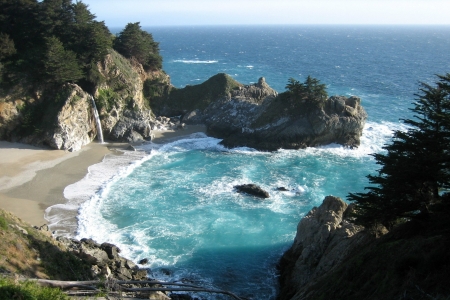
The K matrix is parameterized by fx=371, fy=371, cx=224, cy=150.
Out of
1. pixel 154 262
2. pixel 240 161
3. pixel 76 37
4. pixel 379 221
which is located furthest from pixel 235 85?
pixel 379 221

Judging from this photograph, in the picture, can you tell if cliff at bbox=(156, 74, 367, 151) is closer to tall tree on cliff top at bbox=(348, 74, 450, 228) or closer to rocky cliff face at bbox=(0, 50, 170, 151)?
rocky cliff face at bbox=(0, 50, 170, 151)

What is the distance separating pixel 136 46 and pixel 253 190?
32300 mm

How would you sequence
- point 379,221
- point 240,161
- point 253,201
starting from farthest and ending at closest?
point 240,161 < point 253,201 < point 379,221

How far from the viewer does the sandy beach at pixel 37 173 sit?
99.4 ft

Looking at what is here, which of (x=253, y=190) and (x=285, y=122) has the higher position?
(x=285, y=122)

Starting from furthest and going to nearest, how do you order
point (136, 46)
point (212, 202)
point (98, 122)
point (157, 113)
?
point (157, 113), point (136, 46), point (98, 122), point (212, 202)

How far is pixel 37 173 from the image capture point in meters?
35.8

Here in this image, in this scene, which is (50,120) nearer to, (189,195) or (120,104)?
(120,104)

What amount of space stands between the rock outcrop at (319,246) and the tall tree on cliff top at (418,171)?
2030mm

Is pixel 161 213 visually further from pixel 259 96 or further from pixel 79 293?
pixel 259 96

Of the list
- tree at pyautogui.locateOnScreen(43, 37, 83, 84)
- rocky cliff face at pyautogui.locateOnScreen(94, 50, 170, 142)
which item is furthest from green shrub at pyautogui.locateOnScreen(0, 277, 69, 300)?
rocky cliff face at pyautogui.locateOnScreen(94, 50, 170, 142)

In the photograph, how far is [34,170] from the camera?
3622 centimetres

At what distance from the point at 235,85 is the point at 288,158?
712 inches

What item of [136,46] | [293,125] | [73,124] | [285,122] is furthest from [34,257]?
[136,46]
